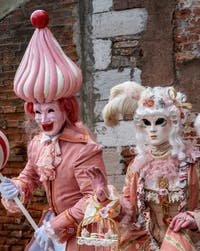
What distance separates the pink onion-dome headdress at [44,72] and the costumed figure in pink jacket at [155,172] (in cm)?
25

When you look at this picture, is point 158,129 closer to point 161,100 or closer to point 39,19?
point 161,100

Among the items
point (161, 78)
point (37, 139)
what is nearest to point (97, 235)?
point (37, 139)

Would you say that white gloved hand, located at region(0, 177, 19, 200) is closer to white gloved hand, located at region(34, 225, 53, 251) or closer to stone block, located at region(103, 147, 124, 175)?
white gloved hand, located at region(34, 225, 53, 251)

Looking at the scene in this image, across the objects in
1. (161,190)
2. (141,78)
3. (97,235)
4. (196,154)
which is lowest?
(97,235)

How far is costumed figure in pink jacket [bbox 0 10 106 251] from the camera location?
260 cm

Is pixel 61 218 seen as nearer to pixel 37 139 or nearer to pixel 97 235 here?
pixel 97 235

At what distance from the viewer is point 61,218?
102 inches

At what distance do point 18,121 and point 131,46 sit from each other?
40.4 inches

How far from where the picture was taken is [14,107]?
3.97m

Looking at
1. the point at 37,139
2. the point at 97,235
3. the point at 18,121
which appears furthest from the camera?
the point at 18,121

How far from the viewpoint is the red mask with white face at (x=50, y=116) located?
8.86ft

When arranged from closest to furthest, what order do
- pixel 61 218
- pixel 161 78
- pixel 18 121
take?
pixel 61 218 → pixel 161 78 → pixel 18 121

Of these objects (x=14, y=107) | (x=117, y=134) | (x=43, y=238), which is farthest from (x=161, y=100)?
(x=14, y=107)

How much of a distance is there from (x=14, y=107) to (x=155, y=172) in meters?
1.76
